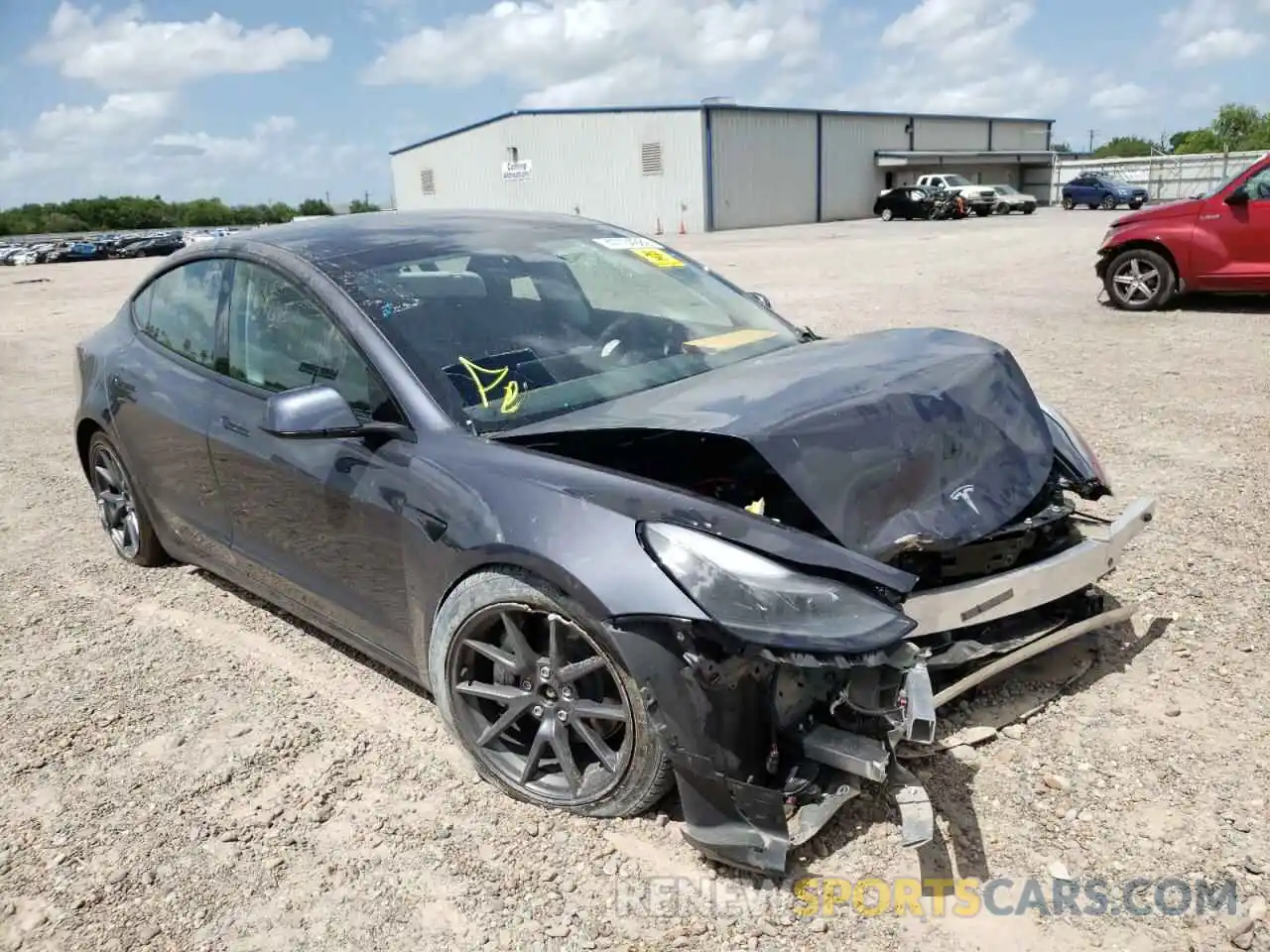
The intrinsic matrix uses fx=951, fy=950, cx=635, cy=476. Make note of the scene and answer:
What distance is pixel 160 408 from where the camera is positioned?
152 inches

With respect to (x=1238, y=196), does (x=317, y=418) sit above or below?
below

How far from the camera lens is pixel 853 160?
48938 mm

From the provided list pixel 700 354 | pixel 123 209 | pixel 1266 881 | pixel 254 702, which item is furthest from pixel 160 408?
pixel 123 209

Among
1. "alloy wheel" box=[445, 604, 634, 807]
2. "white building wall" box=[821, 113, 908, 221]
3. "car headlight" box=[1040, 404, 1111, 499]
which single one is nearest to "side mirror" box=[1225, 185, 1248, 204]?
"car headlight" box=[1040, 404, 1111, 499]

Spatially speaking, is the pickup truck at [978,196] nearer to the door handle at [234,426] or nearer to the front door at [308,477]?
the front door at [308,477]

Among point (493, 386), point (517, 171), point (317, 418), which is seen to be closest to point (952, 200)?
point (517, 171)

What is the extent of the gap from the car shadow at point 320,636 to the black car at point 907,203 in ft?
130

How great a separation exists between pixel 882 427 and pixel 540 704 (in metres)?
1.22

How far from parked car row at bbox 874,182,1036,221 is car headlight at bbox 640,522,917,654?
3990cm

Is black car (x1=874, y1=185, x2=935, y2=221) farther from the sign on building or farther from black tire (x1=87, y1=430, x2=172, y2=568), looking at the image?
black tire (x1=87, y1=430, x2=172, y2=568)

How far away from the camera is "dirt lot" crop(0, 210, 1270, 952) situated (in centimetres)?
227

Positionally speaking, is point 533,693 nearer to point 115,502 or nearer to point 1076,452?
point 1076,452

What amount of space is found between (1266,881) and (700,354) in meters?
2.23

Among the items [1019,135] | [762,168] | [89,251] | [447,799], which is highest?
[1019,135]
